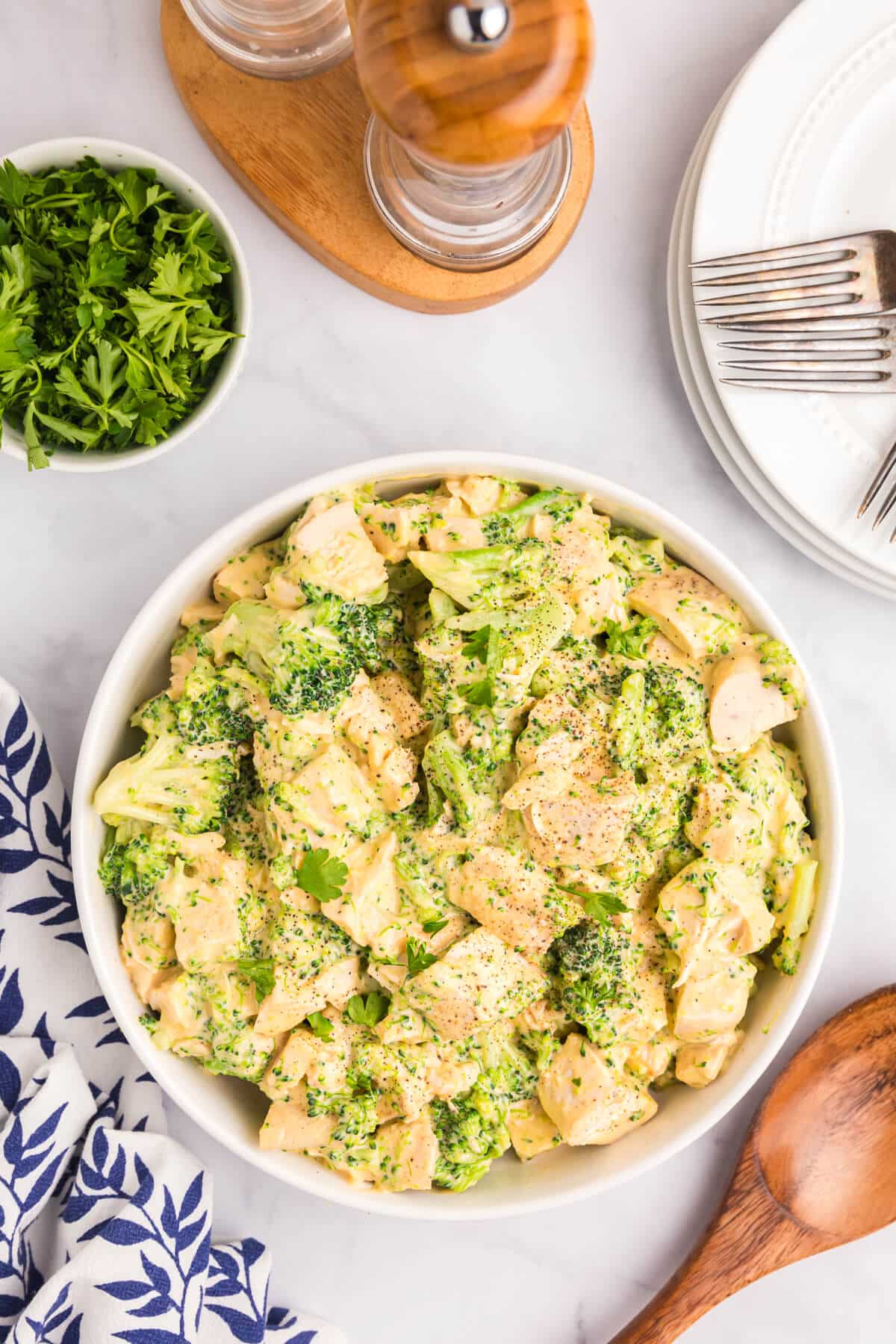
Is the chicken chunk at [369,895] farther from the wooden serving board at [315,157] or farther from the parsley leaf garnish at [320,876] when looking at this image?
the wooden serving board at [315,157]

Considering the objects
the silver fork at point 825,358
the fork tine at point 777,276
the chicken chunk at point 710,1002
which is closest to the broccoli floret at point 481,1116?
the chicken chunk at point 710,1002

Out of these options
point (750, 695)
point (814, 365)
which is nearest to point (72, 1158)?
point (750, 695)

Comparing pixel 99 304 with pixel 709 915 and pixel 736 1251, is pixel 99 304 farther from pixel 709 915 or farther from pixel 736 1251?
pixel 736 1251

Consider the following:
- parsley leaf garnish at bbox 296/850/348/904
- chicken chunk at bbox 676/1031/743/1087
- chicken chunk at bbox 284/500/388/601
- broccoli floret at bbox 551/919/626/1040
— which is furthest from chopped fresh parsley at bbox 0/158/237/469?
chicken chunk at bbox 676/1031/743/1087

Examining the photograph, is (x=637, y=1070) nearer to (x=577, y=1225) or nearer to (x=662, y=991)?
(x=662, y=991)

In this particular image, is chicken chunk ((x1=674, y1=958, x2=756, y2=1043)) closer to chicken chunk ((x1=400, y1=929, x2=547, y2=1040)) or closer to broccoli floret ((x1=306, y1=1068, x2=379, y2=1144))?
chicken chunk ((x1=400, y1=929, x2=547, y2=1040))
